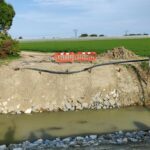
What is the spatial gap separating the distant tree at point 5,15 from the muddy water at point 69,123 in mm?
23729

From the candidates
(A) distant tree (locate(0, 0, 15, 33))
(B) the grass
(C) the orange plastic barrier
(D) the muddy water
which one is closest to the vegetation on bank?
(A) distant tree (locate(0, 0, 15, 33))

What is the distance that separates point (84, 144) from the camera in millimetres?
15242

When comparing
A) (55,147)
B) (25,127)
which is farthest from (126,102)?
(55,147)

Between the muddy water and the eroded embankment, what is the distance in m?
Answer: 0.91

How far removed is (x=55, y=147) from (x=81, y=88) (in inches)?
418

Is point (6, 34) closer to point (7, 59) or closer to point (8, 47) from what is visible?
point (8, 47)

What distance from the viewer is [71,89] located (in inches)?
1000

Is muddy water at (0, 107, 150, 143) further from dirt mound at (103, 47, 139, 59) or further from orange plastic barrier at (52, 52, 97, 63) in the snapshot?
Answer: dirt mound at (103, 47, 139, 59)

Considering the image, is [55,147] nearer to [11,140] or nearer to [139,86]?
[11,140]

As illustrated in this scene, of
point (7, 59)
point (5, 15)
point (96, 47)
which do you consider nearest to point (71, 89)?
point (7, 59)

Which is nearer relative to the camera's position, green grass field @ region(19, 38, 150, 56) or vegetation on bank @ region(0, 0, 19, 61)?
vegetation on bank @ region(0, 0, 19, 61)

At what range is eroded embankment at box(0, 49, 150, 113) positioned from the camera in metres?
24.4

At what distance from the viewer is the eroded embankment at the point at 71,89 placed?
24.4 meters

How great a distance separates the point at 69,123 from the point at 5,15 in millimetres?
26674
